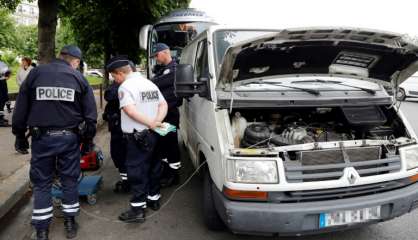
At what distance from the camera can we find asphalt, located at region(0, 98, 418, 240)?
375 cm

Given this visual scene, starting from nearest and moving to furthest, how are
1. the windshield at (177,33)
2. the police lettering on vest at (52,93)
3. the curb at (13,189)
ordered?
1. the police lettering on vest at (52,93)
2. the curb at (13,189)
3. the windshield at (177,33)

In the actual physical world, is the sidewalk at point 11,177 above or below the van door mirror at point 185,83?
below

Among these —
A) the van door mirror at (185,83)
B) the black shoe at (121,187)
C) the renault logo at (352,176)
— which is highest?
the van door mirror at (185,83)

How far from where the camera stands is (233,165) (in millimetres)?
3031

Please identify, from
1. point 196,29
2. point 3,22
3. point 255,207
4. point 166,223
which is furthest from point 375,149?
point 3,22

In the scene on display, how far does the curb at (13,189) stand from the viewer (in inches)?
175

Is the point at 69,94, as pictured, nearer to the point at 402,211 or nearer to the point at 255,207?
the point at 255,207

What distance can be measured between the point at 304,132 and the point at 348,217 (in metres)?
0.85

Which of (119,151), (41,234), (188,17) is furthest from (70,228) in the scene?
(188,17)

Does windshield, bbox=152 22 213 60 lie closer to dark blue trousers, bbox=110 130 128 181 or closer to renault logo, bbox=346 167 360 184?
dark blue trousers, bbox=110 130 128 181

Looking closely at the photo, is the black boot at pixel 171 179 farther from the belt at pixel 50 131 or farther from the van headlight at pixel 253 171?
the van headlight at pixel 253 171

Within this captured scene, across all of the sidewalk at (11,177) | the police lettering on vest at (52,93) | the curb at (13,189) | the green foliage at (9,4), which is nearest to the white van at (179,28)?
the green foliage at (9,4)

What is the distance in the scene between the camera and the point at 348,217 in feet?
9.99

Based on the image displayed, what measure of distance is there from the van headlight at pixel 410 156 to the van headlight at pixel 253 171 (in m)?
1.22
